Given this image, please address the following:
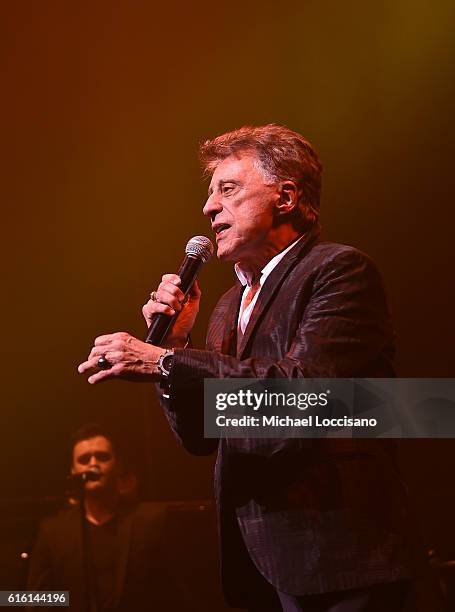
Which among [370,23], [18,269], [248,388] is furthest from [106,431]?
[370,23]

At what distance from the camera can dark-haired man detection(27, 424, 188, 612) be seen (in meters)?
2.05

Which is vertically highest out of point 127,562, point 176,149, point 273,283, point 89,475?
point 176,149

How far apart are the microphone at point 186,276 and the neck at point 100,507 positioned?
2.64 ft

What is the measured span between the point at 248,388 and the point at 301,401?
0.31 feet

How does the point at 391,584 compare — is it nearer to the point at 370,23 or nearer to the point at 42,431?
the point at 42,431

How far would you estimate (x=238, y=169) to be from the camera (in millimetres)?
1632

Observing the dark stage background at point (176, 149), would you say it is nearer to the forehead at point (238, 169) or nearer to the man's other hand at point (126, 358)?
the forehead at point (238, 169)

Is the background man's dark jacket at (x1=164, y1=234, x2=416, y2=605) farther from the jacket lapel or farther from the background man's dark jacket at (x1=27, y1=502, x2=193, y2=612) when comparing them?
the background man's dark jacket at (x1=27, y1=502, x2=193, y2=612)

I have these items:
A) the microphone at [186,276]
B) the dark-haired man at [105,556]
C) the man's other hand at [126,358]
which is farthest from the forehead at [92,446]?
the man's other hand at [126,358]

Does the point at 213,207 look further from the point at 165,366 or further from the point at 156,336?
the point at 165,366

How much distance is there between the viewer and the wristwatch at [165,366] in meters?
1.33

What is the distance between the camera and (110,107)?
2406 mm

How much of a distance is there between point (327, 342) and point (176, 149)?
51.7 inches

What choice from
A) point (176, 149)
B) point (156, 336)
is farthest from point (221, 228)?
point (176, 149)
